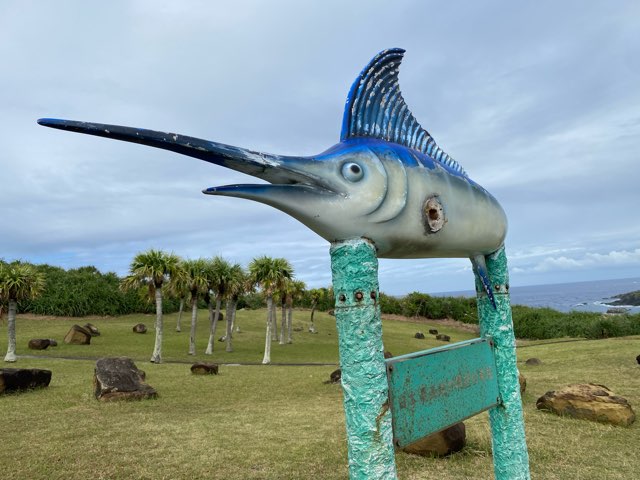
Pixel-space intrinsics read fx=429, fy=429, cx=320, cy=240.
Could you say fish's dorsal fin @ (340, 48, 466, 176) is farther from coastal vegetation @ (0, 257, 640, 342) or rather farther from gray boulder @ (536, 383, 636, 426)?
coastal vegetation @ (0, 257, 640, 342)

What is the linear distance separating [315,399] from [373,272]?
29.0 ft

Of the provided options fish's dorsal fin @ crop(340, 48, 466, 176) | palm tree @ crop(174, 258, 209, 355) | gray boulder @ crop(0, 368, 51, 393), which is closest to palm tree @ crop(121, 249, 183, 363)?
palm tree @ crop(174, 258, 209, 355)

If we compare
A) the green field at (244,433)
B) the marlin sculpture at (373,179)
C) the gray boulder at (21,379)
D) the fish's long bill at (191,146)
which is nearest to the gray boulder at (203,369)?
the green field at (244,433)

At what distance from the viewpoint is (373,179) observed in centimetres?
276

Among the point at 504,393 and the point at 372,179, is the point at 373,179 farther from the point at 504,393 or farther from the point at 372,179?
the point at 504,393

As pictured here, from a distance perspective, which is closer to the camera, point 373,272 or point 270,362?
point 373,272

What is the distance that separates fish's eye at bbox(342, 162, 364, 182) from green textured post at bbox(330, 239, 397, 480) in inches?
15.8

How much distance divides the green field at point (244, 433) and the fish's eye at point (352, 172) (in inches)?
180

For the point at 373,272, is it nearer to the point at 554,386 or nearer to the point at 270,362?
the point at 554,386

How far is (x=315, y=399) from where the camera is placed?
1071 centimetres

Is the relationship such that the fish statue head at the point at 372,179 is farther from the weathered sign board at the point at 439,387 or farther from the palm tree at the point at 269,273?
the palm tree at the point at 269,273

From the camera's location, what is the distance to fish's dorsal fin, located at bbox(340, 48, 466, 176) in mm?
3113

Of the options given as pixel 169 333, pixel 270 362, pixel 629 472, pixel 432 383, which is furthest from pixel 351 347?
pixel 169 333

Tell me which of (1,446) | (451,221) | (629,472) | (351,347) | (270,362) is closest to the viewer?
(351,347)
